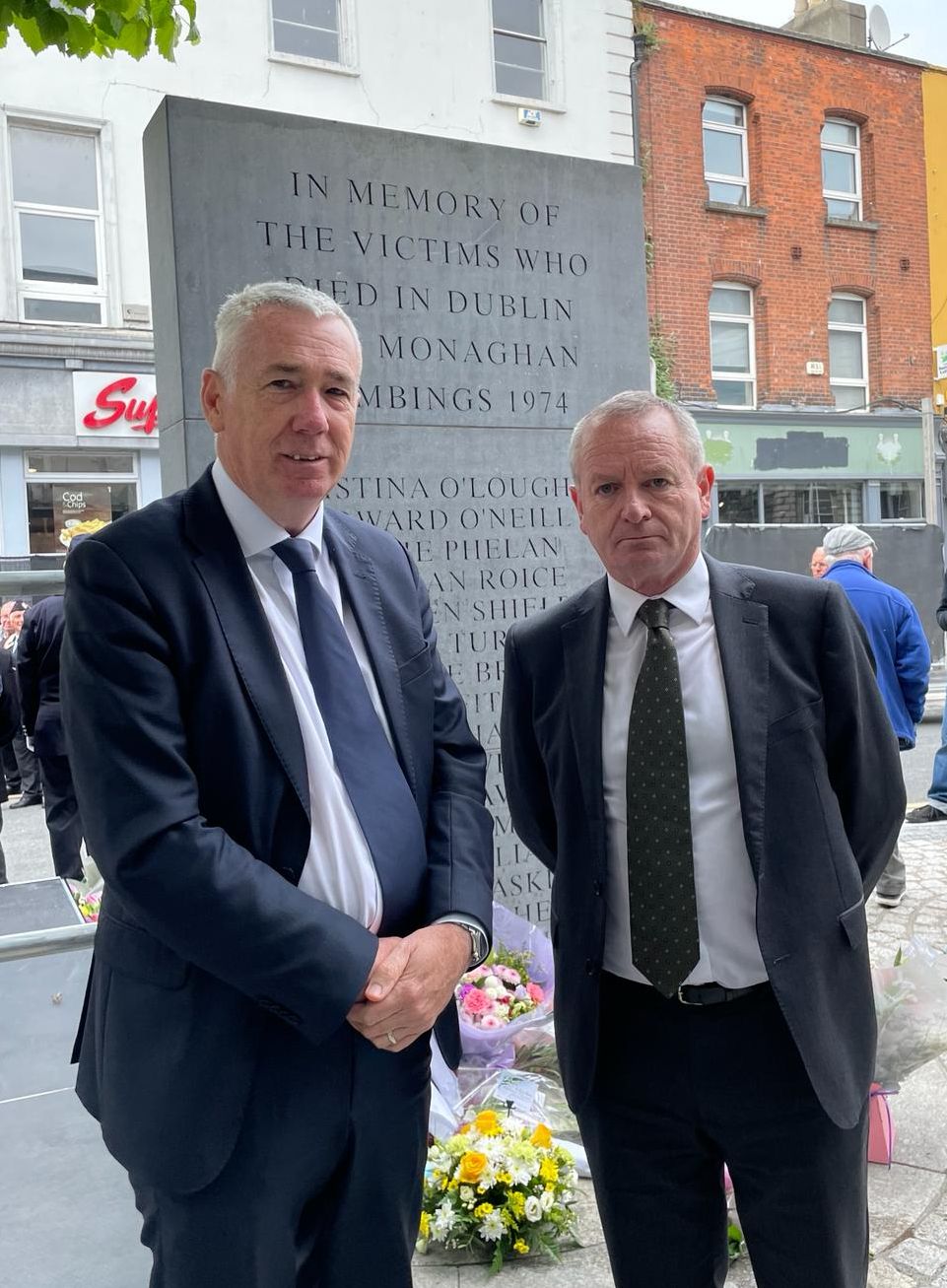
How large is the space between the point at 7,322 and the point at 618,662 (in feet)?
48.9

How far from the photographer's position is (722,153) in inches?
761

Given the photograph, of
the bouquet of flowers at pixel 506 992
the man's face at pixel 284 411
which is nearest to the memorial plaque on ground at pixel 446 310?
the bouquet of flowers at pixel 506 992

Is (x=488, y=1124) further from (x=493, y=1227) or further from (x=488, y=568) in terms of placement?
(x=488, y=568)

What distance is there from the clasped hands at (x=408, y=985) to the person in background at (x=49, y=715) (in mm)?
4418

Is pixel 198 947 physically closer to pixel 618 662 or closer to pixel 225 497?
pixel 225 497

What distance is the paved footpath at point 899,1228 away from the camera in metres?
2.72

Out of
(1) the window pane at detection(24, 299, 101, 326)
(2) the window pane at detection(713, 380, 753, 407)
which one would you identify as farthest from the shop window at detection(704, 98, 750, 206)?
(1) the window pane at detection(24, 299, 101, 326)

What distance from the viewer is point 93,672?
1687mm

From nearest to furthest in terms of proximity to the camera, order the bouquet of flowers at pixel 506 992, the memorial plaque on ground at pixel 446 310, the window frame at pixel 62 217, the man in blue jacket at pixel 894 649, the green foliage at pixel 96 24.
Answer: the green foliage at pixel 96 24, the bouquet of flowers at pixel 506 992, the memorial plaque on ground at pixel 446 310, the man in blue jacket at pixel 894 649, the window frame at pixel 62 217

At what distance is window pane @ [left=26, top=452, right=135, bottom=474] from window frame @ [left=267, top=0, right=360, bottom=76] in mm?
5842

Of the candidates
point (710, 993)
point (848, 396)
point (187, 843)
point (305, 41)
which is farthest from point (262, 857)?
point (848, 396)

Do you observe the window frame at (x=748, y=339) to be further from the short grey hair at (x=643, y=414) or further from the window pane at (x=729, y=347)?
the short grey hair at (x=643, y=414)

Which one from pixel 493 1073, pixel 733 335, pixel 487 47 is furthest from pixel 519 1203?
pixel 733 335

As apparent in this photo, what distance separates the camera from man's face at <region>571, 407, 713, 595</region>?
6.61ft
